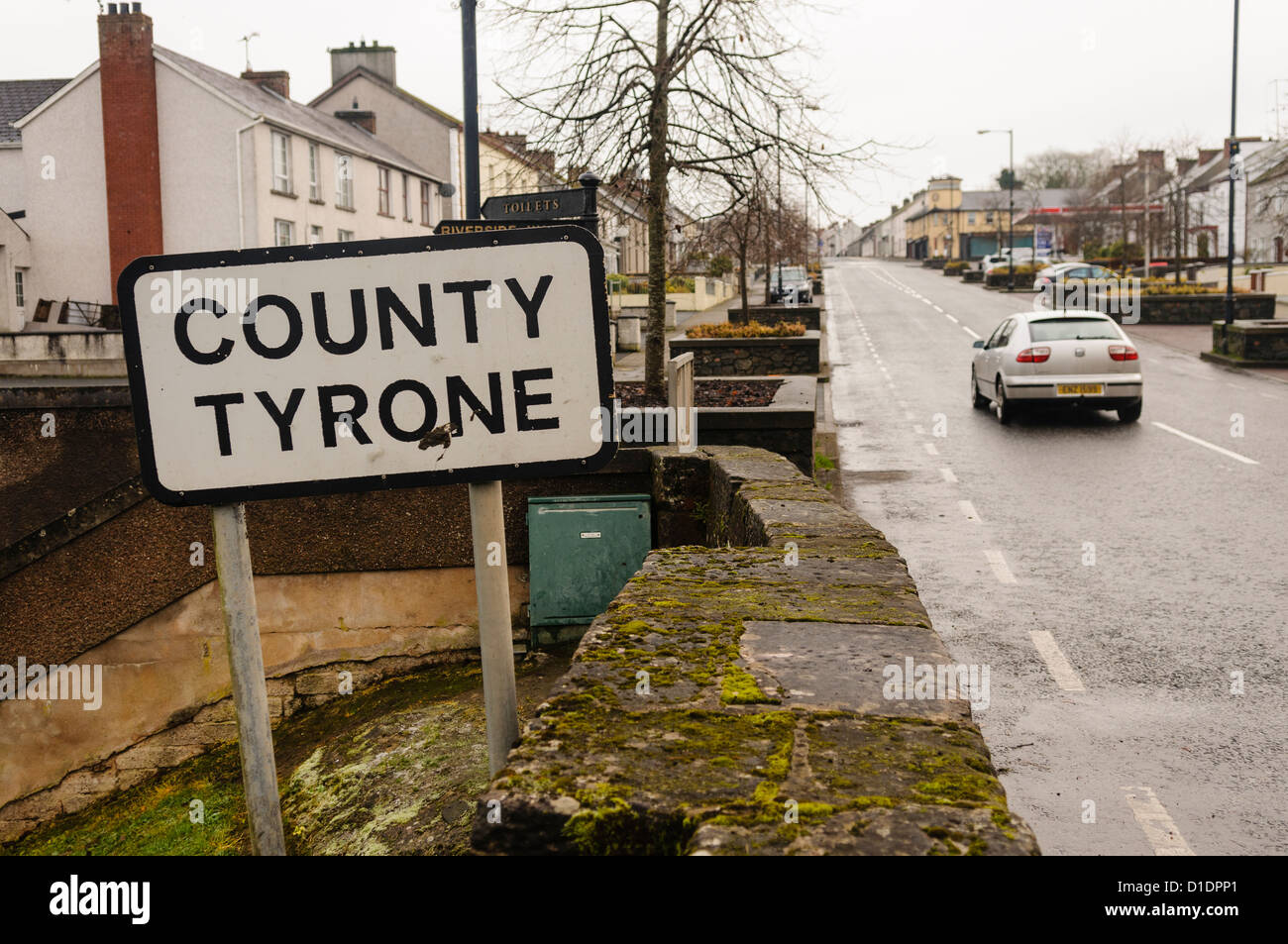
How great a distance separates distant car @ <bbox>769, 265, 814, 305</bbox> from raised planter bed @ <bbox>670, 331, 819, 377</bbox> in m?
22.1

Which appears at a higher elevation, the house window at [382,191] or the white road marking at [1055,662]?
the house window at [382,191]

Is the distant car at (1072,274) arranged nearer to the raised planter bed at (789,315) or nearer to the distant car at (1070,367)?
the raised planter bed at (789,315)

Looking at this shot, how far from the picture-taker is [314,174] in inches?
1484

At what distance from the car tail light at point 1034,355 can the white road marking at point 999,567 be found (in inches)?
310

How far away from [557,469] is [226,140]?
115 feet

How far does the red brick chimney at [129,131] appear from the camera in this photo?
111 feet

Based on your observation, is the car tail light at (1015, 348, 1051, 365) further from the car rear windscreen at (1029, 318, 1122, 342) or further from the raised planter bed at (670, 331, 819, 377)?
the raised planter bed at (670, 331, 819, 377)

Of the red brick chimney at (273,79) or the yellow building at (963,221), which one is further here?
the yellow building at (963,221)

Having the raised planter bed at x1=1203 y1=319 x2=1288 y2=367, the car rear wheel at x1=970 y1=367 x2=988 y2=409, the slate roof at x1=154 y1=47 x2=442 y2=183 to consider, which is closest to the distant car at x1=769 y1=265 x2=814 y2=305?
the slate roof at x1=154 y1=47 x2=442 y2=183

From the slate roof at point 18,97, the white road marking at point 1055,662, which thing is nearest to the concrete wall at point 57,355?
the slate roof at point 18,97

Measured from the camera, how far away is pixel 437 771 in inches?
230

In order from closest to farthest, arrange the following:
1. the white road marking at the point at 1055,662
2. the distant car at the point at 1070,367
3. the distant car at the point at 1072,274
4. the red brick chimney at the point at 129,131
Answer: the white road marking at the point at 1055,662, the distant car at the point at 1070,367, the red brick chimney at the point at 129,131, the distant car at the point at 1072,274
